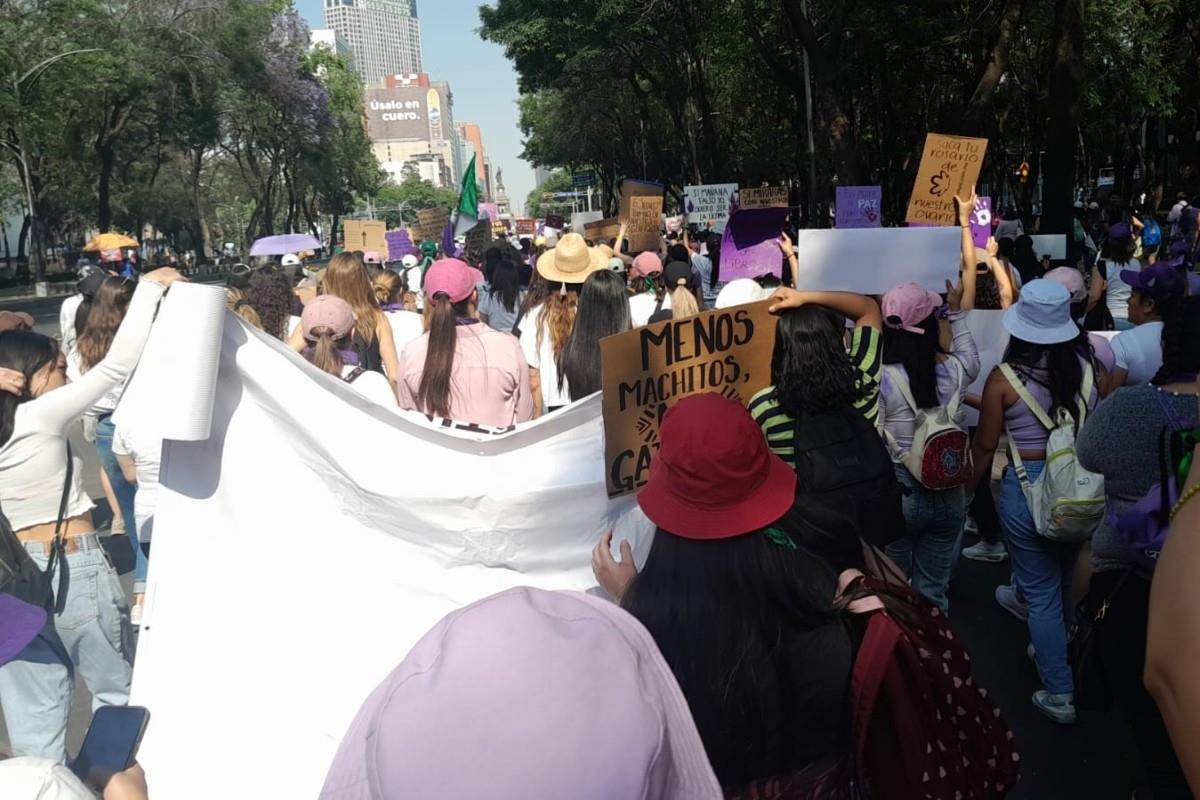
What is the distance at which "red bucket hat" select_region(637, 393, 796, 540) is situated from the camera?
193 centimetres

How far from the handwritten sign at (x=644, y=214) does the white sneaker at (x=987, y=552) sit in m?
6.31

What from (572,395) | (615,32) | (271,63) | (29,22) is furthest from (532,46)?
(572,395)

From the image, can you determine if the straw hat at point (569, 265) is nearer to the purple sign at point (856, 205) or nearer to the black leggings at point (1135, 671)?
the black leggings at point (1135, 671)

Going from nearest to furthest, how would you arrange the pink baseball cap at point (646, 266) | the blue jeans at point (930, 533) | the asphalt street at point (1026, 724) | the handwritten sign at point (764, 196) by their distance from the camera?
the asphalt street at point (1026, 724)
the blue jeans at point (930, 533)
the pink baseball cap at point (646, 266)
the handwritten sign at point (764, 196)

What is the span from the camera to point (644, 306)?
6.80m

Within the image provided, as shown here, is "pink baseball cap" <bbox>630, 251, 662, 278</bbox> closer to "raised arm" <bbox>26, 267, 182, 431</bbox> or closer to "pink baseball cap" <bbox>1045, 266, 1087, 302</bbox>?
"pink baseball cap" <bbox>1045, 266, 1087, 302</bbox>

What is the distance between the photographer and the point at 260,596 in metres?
2.86

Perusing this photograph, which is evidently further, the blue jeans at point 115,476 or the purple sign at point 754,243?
the purple sign at point 754,243

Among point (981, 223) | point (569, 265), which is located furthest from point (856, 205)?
point (569, 265)

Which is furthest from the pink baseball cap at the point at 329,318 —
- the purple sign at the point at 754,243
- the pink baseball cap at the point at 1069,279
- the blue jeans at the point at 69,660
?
the pink baseball cap at the point at 1069,279

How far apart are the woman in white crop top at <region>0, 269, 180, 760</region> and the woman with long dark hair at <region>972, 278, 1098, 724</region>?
324 centimetres

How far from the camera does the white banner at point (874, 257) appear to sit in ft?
14.9

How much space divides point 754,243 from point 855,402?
139 inches

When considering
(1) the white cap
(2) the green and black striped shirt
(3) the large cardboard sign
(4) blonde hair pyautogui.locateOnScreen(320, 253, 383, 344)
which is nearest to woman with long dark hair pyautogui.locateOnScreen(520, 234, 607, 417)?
(1) the white cap
